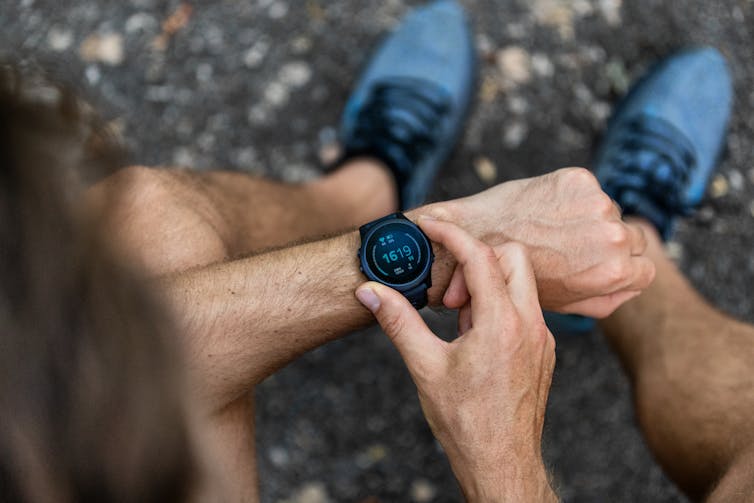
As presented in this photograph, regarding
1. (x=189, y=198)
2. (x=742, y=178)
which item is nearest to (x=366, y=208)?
(x=189, y=198)

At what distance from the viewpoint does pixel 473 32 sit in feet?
10.5

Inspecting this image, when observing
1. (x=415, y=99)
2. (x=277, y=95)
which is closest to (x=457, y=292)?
(x=415, y=99)

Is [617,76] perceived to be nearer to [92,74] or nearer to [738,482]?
[738,482]

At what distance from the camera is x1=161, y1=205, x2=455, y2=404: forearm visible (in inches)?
70.9

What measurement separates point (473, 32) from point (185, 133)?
4.59 ft

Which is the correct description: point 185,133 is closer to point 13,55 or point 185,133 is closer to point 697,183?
point 13,55

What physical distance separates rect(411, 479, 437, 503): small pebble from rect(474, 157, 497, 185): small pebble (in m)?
1.31

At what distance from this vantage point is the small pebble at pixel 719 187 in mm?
3098

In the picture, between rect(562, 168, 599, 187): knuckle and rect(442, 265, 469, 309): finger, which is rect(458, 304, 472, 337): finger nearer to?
rect(442, 265, 469, 309): finger

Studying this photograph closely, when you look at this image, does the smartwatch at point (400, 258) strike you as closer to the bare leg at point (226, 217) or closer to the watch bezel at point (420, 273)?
the watch bezel at point (420, 273)

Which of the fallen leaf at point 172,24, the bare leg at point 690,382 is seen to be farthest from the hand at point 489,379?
the fallen leaf at point 172,24

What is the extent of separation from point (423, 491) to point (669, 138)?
183 cm

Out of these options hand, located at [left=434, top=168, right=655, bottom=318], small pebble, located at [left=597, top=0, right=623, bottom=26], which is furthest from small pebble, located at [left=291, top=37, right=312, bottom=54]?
hand, located at [left=434, top=168, right=655, bottom=318]

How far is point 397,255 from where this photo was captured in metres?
1.85
